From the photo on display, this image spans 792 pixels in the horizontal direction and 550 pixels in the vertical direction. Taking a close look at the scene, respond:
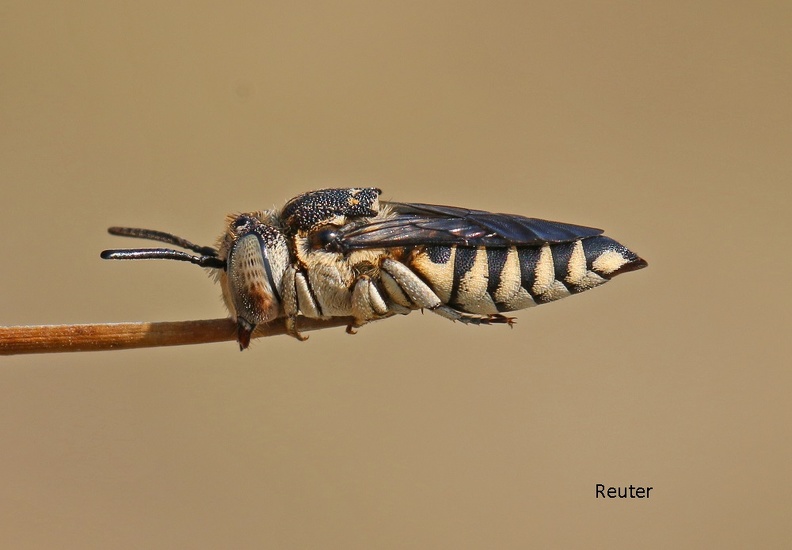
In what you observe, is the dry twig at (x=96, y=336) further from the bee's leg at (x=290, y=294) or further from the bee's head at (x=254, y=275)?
the bee's leg at (x=290, y=294)

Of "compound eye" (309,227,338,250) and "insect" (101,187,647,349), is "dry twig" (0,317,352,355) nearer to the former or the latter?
"insect" (101,187,647,349)

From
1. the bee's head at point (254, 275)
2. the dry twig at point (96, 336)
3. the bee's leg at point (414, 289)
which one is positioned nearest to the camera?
the dry twig at point (96, 336)

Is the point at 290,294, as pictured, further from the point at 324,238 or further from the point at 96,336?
the point at 96,336

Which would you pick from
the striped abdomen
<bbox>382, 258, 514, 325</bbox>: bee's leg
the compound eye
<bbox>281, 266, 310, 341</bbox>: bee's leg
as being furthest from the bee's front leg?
the striped abdomen

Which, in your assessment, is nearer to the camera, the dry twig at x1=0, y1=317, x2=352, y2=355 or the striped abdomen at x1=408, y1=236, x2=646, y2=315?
the dry twig at x1=0, y1=317, x2=352, y2=355

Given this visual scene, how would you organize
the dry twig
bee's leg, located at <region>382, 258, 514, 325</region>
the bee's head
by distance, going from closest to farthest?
the dry twig, bee's leg, located at <region>382, 258, 514, 325</region>, the bee's head

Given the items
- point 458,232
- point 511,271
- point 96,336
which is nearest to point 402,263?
point 458,232

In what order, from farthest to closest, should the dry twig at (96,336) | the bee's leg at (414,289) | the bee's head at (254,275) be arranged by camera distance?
1. the bee's head at (254,275)
2. the bee's leg at (414,289)
3. the dry twig at (96,336)

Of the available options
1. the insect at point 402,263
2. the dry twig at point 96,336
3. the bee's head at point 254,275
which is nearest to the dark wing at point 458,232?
the insect at point 402,263
